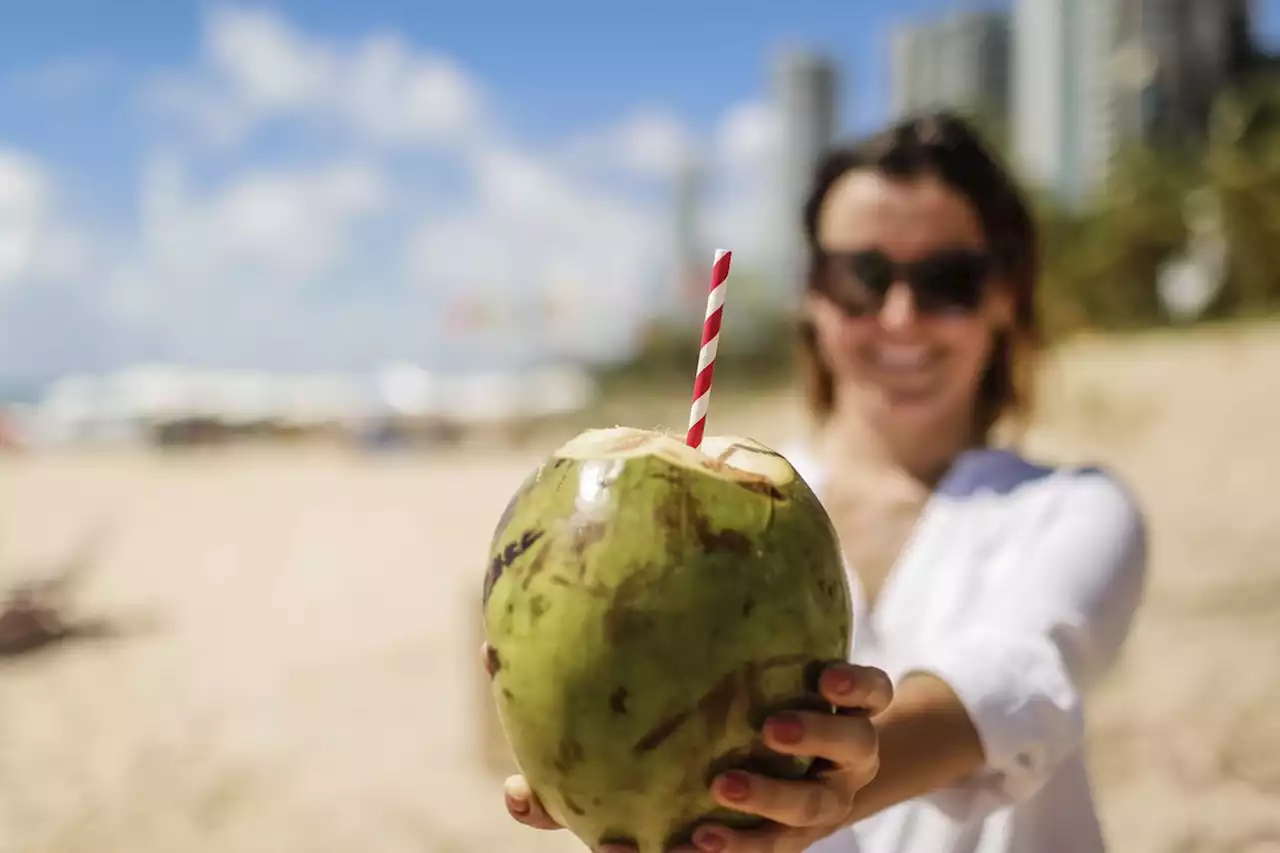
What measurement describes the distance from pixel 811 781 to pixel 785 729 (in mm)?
108

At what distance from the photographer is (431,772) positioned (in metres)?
4.43

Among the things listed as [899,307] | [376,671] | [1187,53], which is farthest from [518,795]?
[1187,53]

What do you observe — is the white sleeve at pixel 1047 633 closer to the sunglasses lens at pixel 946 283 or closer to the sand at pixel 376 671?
the sunglasses lens at pixel 946 283

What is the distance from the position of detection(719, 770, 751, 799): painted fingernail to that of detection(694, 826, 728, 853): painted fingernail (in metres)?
0.06

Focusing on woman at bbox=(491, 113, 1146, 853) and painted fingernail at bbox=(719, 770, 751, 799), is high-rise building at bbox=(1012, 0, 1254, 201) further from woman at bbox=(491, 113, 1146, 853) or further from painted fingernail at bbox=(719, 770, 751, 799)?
painted fingernail at bbox=(719, 770, 751, 799)

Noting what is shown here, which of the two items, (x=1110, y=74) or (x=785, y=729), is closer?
(x=785, y=729)

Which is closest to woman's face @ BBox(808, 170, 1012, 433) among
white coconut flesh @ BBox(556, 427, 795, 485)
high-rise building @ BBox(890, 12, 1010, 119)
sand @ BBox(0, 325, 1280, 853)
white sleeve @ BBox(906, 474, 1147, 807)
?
white sleeve @ BBox(906, 474, 1147, 807)

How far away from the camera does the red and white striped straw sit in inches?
40.9

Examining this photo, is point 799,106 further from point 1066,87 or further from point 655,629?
point 655,629

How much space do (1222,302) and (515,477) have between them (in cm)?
1305

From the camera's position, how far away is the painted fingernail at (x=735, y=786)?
893mm

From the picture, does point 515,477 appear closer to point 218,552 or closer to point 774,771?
point 218,552

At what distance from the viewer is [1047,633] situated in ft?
4.21

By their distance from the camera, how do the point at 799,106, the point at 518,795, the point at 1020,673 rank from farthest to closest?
1. the point at 799,106
2. the point at 1020,673
3. the point at 518,795
